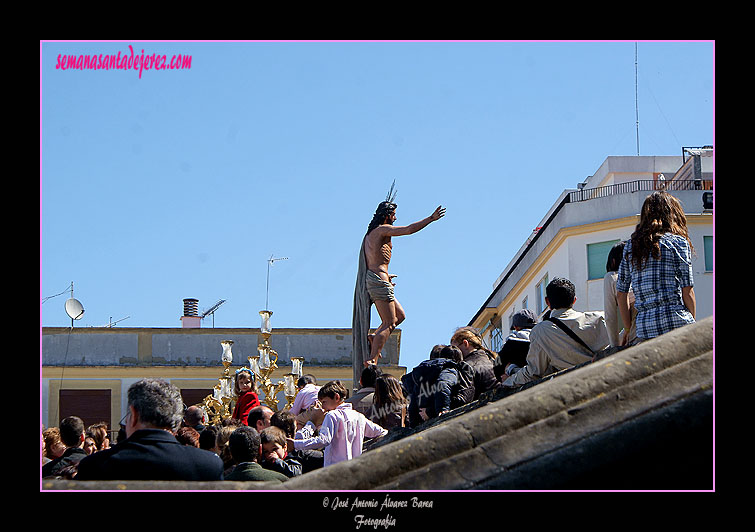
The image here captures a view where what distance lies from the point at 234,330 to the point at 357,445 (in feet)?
117

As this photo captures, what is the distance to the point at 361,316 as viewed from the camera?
12148 mm

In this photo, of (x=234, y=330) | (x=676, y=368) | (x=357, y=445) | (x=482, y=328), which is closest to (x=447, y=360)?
(x=357, y=445)

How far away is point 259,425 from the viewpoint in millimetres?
8812

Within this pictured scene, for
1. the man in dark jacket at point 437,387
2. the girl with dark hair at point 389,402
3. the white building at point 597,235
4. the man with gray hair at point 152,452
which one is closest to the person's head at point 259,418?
the girl with dark hair at point 389,402

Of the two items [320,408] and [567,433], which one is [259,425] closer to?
[320,408]

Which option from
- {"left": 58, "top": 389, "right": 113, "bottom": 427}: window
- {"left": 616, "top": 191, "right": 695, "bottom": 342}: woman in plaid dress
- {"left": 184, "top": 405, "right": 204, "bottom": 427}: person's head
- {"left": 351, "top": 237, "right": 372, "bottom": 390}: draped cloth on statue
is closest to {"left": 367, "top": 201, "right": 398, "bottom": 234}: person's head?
{"left": 351, "top": 237, "right": 372, "bottom": 390}: draped cloth on statue

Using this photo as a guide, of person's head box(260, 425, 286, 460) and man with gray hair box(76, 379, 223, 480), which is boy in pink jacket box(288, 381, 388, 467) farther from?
man with gray hair box(76, 379, 223, 480)

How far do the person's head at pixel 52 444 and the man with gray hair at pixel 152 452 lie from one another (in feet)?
12.8

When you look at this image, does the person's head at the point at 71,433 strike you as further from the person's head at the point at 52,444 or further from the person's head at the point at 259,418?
the person's head at the point at 259,418

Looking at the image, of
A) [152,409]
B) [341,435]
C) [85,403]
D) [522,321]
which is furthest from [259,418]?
[85,403]

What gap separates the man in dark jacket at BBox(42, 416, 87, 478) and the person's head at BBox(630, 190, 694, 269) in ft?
12.4

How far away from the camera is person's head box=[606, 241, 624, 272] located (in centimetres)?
787

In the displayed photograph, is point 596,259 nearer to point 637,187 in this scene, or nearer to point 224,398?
point 637,187

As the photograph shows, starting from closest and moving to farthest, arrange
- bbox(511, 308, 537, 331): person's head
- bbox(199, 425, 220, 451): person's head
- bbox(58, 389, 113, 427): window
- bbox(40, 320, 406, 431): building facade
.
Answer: bbox(199, 425, 220, 451): person's head < bbox(511, 308, 537, 331): person's head < bbox(58, 389, 113, 427): window < bbox(40, 320, 406, 431): building facade
